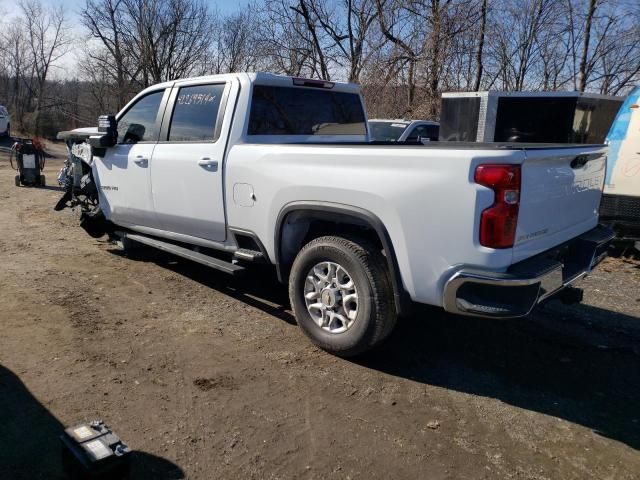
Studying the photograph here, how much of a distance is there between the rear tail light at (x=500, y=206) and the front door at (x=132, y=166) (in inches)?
140

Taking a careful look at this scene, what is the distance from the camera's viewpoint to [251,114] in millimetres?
4660

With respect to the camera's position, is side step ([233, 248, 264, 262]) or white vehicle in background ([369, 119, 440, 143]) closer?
side step ([233, 248, 264, 262])

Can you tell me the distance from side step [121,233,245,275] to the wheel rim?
85 cm

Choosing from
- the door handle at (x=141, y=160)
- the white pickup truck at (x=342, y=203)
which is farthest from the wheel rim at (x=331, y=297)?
the door handle at (x=141, y=160)

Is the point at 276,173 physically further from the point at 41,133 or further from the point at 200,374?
the point at 41,133

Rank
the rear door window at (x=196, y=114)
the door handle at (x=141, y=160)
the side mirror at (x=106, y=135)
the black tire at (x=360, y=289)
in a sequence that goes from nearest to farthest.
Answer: the black tire at (x=360, y=289)
the rear door window at (x=196, y=114)
the door handle at (x=141, y=160)
the side mirror at (x=106, y=135)

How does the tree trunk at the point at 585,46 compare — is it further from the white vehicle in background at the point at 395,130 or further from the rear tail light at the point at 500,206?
the rear tail light at the point at 500,206

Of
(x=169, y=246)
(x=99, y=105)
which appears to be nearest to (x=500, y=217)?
(x=169, y=246)

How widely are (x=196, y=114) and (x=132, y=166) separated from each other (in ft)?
3.58

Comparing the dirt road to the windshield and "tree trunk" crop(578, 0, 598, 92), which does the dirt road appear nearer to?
the windshield

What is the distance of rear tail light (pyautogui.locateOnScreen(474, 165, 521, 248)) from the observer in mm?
2979

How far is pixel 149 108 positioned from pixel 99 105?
112 ft

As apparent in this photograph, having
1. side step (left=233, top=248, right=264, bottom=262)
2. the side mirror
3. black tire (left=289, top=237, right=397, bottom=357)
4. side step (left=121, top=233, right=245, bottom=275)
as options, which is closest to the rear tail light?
black tire (left=289, top=237, right=397, bottom=357)

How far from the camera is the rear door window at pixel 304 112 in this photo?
475cm
